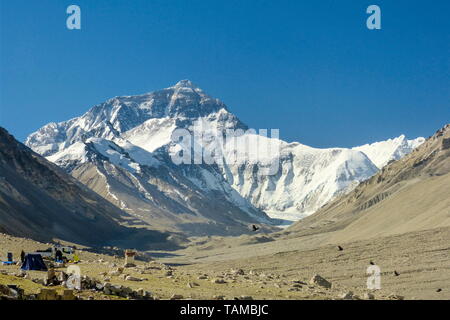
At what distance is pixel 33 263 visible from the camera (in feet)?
111

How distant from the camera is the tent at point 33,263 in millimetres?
33812

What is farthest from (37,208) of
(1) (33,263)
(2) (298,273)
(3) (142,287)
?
(3) (142,287)

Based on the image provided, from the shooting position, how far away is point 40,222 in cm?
14650

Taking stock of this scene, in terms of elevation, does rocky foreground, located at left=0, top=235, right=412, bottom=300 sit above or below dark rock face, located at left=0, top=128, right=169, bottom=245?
below

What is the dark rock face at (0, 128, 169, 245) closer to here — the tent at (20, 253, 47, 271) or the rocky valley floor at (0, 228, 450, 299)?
the rocky valley floor at (0, 228, 450, 299)

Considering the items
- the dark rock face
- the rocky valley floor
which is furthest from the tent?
the dark rock face

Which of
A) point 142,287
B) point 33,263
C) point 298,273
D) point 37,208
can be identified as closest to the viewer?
point 142,287

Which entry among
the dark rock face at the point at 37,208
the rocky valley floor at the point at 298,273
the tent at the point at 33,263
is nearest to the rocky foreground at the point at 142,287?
the rocky valley floor at the point at 298,273

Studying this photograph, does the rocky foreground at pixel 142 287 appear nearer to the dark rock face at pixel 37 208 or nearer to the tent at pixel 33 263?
the tent at pixel 33 263

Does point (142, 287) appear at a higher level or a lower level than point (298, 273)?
lower

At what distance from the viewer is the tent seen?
33812 millimetres

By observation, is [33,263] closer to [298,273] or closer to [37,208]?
[298,273]

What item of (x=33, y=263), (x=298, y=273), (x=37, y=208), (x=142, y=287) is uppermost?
(x=37, y=208)
